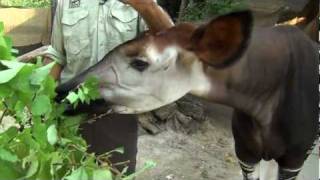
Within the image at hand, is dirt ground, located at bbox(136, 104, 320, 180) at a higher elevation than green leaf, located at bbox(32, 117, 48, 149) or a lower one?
lower

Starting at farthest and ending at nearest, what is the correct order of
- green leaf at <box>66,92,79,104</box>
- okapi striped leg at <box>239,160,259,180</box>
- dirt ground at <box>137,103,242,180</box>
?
dirt ground at <box>137,103,242,180</box> → okapi striped leg at <box>239,160,259,180</box> → green leaf at <box>66,92,79,104</box>

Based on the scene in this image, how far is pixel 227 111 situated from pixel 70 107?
291 cm

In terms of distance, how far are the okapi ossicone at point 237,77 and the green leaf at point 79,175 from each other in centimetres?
49

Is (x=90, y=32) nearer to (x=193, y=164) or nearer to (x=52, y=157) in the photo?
(x=52, y=157)

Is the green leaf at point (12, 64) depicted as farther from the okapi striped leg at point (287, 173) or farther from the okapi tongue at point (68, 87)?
the okapi striped leg at point (287, 173)

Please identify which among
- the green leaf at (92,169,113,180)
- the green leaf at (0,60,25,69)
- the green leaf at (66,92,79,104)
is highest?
the green leaf at (0,60,25,69)

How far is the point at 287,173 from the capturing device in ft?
6.15

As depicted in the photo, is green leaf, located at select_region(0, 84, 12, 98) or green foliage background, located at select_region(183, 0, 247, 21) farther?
green foliage background, located at select_region(183, 0, 247, 21)

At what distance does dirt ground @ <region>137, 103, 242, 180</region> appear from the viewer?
3.34 meters

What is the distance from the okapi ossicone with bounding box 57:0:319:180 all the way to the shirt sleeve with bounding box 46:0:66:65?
351 mm

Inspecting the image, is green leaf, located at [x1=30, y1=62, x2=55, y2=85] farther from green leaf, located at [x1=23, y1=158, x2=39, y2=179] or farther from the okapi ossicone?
the okapi ossicone

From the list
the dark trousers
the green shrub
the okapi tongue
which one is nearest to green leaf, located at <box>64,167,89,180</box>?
the green shrub

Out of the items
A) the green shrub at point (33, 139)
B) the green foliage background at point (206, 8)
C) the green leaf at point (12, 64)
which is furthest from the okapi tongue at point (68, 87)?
the green foliage background at point (206, 8)

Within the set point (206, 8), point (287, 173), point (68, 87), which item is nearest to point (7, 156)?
point (68, 87)
